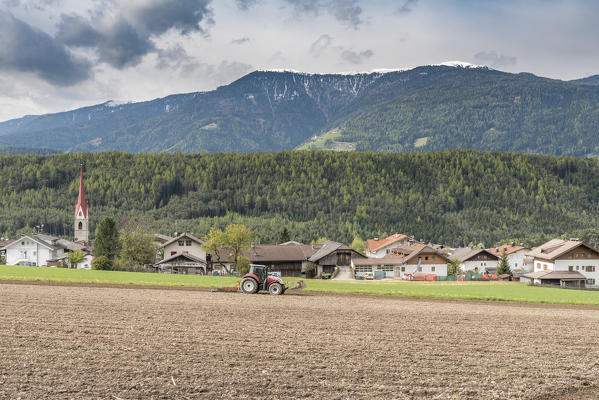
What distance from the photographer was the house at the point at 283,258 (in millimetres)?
101250

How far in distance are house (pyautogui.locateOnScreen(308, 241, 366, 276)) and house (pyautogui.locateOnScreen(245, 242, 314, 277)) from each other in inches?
91.9

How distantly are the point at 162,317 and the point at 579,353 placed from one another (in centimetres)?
1905

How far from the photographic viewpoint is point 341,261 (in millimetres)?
107625

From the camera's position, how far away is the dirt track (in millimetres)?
14836

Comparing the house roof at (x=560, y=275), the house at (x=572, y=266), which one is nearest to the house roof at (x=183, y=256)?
the house at (x=572, y=266)

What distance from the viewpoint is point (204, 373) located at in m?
15.9

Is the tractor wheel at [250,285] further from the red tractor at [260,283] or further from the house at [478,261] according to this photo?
the house at [478,261]

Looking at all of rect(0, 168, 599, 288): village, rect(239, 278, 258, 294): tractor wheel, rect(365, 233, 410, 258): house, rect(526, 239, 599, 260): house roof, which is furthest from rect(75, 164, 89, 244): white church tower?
rect(239, 278, 258, 294): tractor wheel

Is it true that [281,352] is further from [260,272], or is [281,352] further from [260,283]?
[260,272]

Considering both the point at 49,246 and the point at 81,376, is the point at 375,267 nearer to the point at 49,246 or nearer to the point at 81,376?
the point at 49,246

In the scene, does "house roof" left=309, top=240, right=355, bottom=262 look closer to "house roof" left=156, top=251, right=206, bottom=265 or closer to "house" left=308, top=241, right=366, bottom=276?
"house" left=308, top=241, right=366, bottom=276

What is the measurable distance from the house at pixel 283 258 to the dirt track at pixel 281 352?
7098 cm

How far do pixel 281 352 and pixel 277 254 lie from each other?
84977 mm

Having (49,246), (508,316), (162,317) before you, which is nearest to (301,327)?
(162,317)
